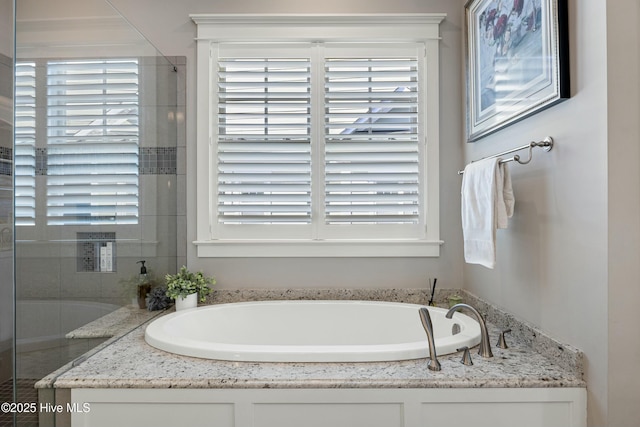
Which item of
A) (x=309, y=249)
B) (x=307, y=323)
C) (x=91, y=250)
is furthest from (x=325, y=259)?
(x=91, y=250)

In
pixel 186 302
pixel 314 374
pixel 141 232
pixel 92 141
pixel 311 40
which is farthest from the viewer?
pixel 311 40

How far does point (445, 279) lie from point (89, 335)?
6.23ft

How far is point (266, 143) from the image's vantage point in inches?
91.3

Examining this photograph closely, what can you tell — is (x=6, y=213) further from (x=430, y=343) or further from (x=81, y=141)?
(x=430, y=343)

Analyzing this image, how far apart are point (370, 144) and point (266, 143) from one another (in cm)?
64

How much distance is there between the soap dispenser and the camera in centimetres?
201

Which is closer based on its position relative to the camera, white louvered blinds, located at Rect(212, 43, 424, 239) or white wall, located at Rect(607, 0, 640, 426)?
white wall, located at Rect(607, 0, 640, 426)

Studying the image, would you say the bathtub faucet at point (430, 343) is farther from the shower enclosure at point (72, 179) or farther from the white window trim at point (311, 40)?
the shower enclosure at point (72, 179)

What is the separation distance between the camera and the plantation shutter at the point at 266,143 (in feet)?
7.57

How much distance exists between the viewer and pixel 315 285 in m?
2.35

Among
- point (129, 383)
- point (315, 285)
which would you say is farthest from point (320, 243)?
point (129, 383)

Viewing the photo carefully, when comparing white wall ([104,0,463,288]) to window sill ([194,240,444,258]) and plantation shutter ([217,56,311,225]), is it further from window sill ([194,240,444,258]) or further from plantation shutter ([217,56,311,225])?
plantation shutter ([217,56,311,225])

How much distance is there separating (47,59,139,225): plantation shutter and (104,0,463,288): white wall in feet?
1.53

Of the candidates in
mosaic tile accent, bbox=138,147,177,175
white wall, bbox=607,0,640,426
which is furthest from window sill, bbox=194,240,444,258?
white wall, bbox=607,0,640,426
